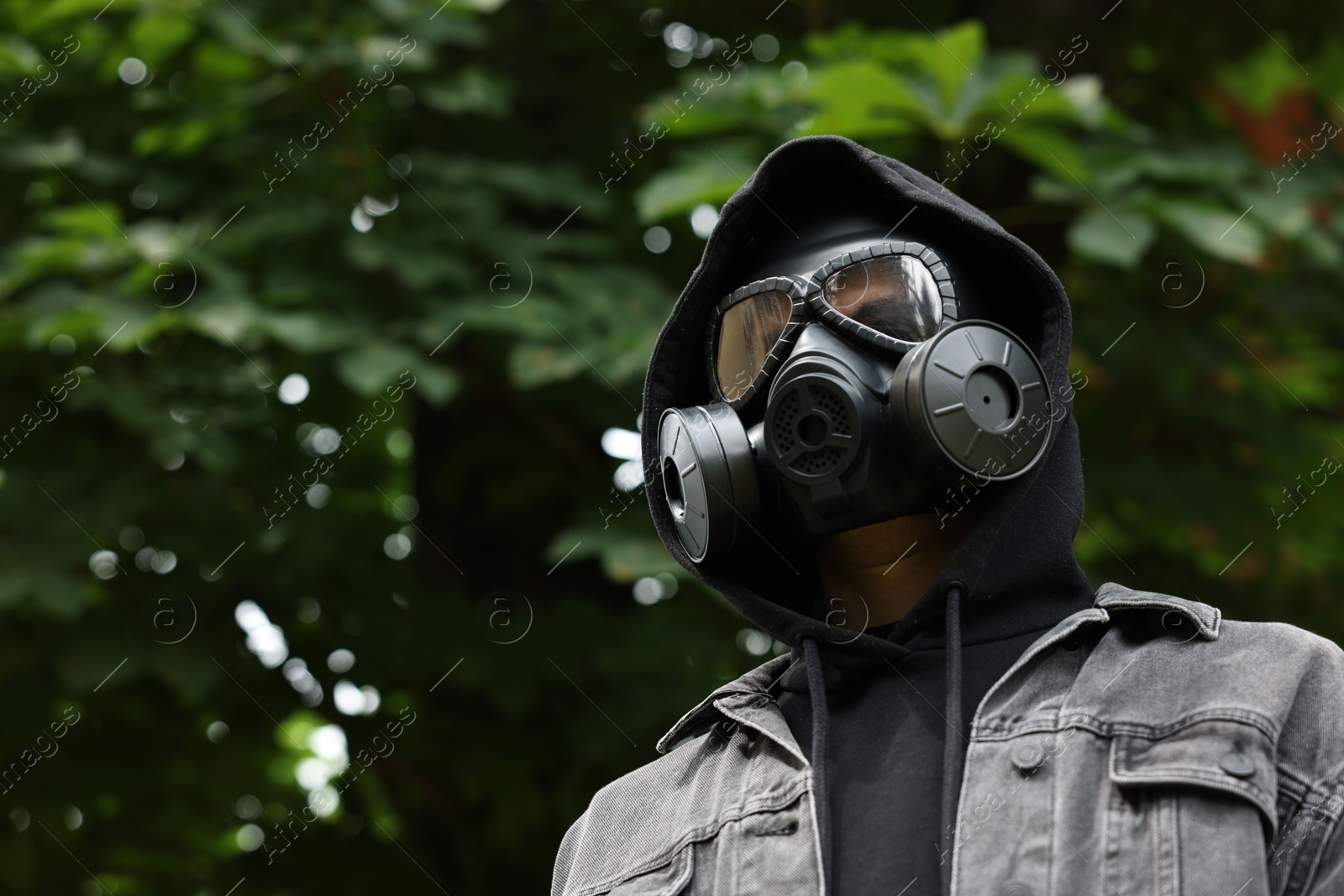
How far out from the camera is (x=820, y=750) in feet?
6.05

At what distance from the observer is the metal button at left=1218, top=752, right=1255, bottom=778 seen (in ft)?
4.86

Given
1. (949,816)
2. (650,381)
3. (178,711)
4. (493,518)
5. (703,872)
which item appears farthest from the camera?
(493,518)

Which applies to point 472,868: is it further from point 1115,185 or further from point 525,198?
point 1115,185

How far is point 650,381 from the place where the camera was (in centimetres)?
238

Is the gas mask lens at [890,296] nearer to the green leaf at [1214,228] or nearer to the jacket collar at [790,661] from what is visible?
the jacket collar at [790,661]

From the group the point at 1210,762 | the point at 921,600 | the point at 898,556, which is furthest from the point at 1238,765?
the point at 898,556

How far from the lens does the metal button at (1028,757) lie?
163 cm

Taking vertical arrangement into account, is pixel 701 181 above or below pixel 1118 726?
below

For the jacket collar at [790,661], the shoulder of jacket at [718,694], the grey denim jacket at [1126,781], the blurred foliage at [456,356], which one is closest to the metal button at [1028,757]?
the grey denim jacket at [1126,781]

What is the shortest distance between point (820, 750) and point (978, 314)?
29.2 inches

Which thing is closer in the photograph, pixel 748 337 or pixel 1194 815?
pixel 1194 815

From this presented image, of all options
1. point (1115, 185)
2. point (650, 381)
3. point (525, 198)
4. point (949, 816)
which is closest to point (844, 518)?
point (949, 816)

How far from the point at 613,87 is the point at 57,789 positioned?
306cm

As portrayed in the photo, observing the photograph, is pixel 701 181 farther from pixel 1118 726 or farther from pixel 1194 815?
pixel 1194 815
